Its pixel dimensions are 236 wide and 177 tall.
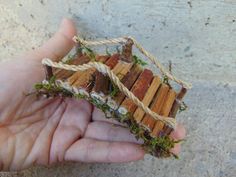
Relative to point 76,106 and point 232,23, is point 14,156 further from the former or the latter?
point 232,23

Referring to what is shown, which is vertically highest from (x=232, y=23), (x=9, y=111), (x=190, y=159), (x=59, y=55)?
(x=232, y=23)

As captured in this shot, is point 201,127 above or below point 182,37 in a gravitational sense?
below

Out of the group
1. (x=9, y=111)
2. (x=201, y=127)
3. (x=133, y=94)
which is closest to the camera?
(x=133, y=94)

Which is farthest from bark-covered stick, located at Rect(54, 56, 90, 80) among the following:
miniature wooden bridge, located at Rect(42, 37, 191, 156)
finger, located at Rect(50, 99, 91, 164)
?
finger, located at Rect(50, 99, 91, 164)

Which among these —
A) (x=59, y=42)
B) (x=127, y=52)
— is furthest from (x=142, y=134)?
(x=59, y=42)

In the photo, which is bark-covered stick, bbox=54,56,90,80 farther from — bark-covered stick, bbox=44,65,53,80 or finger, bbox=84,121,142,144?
finger, bbox=84,121,142,144

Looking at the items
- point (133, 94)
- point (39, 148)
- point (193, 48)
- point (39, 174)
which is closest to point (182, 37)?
point (193, 48)

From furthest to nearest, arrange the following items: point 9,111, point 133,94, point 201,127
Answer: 1. point 201,127
2. point 9,111
3. point 133,94
